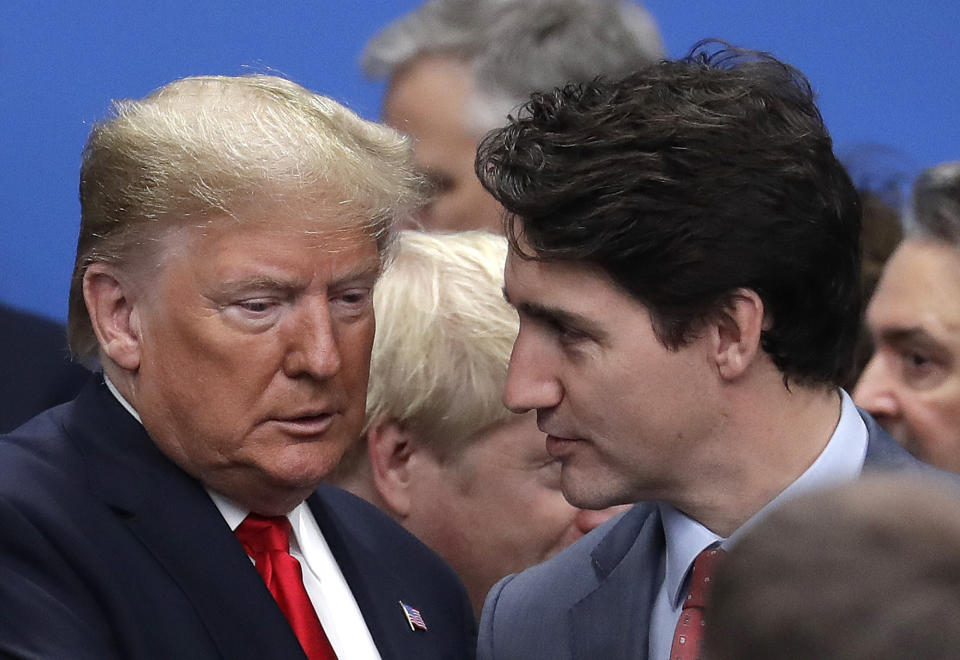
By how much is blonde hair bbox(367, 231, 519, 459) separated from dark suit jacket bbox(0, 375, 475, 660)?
0.65 meters

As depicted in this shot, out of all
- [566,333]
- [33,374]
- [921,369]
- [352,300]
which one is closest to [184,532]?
[352,300]

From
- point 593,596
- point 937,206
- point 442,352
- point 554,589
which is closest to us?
point 593,596

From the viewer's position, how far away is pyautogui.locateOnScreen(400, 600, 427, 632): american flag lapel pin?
289 cm

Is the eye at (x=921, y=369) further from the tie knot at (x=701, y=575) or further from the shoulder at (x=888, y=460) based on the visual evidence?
the tie knot at (x=701, y=575)

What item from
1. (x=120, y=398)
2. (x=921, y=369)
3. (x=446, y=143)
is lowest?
(x=921, y=369)

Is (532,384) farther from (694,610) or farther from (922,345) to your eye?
(922,345)

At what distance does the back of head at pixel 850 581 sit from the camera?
4.24 ft

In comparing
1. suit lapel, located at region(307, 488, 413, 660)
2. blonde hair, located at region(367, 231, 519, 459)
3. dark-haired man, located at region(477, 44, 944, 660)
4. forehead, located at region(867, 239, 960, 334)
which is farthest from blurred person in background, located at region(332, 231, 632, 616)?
forehead, located at region(867, 239, 960, 334)

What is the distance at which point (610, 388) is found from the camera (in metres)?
2.71

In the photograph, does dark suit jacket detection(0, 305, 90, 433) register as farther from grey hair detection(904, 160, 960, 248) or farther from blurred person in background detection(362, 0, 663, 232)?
grey hair detection(904, 160, 960, 248)

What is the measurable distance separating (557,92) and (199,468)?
0.92 meters

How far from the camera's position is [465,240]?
3629 millimetres

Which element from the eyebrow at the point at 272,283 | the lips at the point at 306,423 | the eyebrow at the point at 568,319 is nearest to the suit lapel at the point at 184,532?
the lips at the point at 306,423

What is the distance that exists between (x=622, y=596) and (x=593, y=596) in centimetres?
7
